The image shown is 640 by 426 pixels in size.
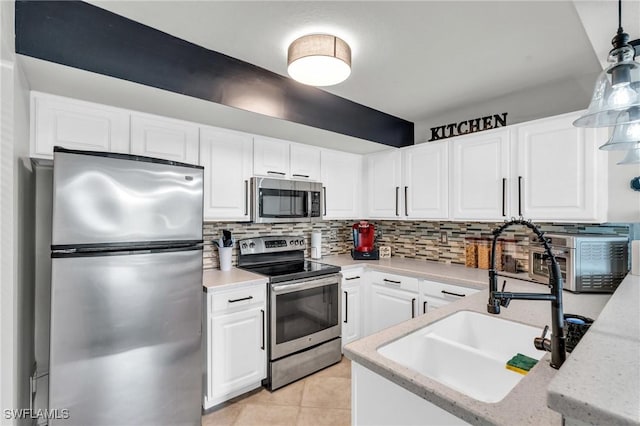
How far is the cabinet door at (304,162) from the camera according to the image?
2.90m

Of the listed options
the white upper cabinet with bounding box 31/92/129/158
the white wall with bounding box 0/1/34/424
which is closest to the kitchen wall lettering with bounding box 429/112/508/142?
the white upper cabinet with bounding box 31/92/129/158

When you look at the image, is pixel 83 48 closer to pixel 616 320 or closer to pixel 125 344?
pixel 125 344

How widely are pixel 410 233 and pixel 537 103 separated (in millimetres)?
1666

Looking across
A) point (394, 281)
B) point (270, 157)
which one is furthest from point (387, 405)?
point (270, 157)

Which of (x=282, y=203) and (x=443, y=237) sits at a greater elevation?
(x=282, y=203)

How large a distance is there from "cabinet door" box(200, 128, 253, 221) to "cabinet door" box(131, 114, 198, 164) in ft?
0.28

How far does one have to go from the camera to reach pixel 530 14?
1.56 m

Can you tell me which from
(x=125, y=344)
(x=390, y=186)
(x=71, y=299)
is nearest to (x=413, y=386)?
(x=125, y=344)

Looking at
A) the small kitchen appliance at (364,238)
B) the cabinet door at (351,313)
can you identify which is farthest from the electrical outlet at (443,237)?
the cabinet door at (351,313)

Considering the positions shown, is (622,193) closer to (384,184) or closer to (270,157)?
(384,184)

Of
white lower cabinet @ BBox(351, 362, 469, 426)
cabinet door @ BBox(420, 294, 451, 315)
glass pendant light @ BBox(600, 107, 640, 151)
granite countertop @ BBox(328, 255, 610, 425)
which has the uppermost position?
glass pendant light @ BBox(600, 107, 640, 151)

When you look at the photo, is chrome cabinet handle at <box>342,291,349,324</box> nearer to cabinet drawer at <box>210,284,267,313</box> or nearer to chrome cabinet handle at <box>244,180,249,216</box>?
cabinet drawer at <box>210,284,267,313</box>

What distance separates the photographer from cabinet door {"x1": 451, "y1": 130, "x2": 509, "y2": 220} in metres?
2.46

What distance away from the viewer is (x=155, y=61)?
170cm
